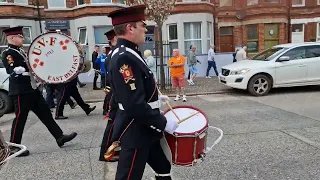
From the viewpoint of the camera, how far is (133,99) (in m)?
2.04

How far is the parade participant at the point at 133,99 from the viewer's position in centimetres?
206

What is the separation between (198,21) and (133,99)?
16.4 meters

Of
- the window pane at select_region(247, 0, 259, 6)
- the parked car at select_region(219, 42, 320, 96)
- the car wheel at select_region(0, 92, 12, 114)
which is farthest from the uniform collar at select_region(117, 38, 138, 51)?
the window pane at select_region(247, 0, 259, 6)

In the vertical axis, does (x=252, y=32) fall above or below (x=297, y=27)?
below

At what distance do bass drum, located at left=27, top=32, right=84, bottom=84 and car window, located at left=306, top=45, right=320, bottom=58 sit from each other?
7.61 m

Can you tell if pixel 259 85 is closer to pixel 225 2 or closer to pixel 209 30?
pixel 209 30

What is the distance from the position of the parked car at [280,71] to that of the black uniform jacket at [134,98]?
7.52m

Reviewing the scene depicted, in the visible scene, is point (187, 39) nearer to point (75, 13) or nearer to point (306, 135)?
point (75, 13)

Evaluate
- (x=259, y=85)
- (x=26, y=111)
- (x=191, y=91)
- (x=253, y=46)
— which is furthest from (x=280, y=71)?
(x=253, y=46)

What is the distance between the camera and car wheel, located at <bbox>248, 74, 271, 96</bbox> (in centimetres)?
919

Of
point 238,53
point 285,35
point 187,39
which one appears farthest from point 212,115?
point 285,35

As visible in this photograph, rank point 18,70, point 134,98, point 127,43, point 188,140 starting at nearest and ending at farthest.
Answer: point 134,98
point 127,43
point 188,140
point 18,70

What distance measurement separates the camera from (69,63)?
531 cm

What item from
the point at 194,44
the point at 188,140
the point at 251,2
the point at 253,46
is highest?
the point at 251,2
